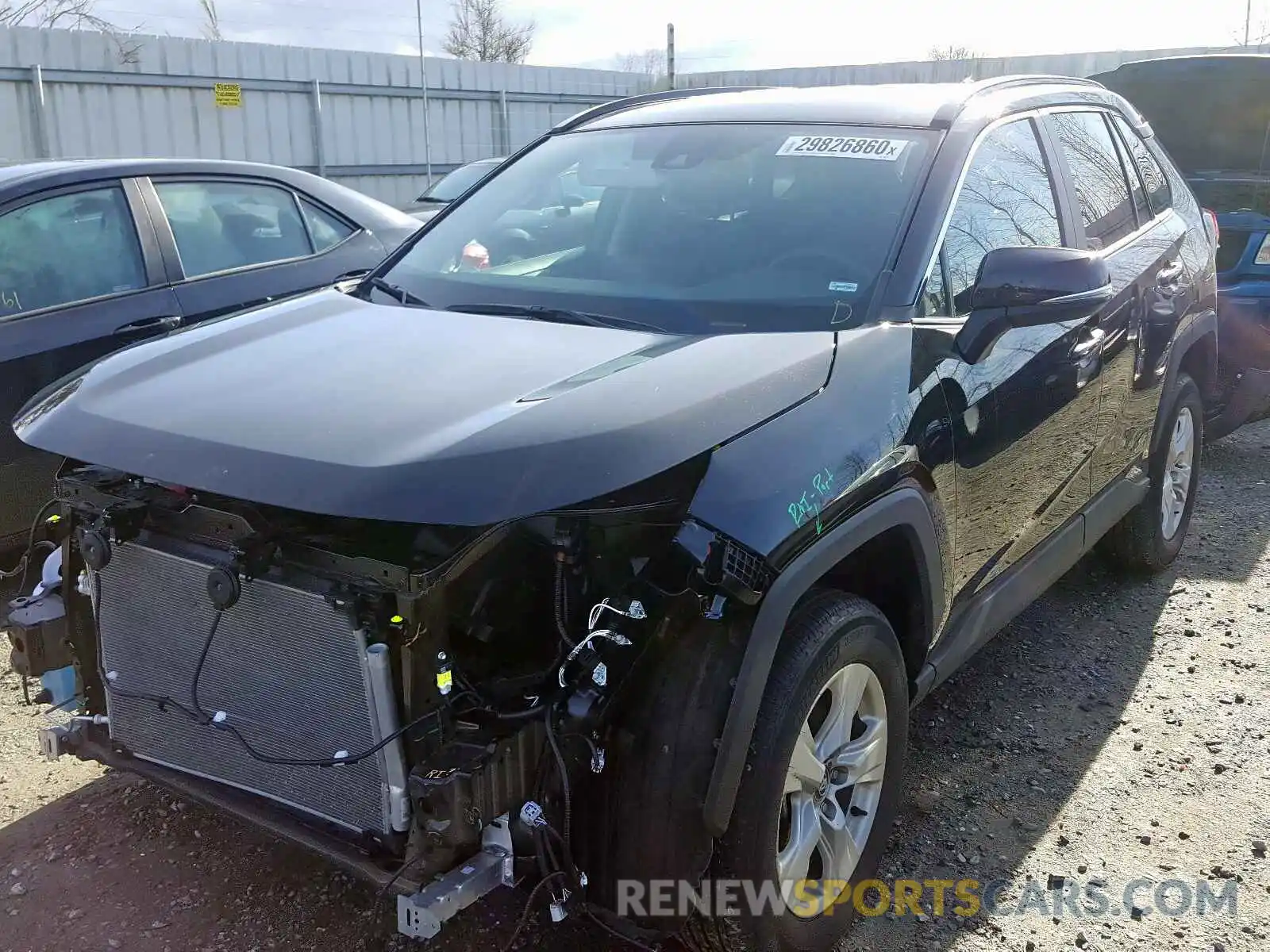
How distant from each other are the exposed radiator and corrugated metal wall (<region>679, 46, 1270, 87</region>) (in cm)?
1621

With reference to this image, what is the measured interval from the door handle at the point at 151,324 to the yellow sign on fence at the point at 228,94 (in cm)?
1142

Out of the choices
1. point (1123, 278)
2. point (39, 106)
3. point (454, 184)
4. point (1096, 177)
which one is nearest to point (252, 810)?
point (1123, 278)

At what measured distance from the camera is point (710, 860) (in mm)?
2168

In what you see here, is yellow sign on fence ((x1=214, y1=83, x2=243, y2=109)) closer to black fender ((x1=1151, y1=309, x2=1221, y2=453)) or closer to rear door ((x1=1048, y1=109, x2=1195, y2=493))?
rear door ((x1=1048, y1=109, x2=1195, y2=493))

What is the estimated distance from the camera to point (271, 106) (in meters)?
15.4

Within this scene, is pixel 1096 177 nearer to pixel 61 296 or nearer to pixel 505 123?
pixel 61 296

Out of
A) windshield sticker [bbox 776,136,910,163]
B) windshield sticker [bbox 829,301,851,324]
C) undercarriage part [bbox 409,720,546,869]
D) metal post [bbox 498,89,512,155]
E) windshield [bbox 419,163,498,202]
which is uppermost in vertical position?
metal post [bbox 498,89,512,155]

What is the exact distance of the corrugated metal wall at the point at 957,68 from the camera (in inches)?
697

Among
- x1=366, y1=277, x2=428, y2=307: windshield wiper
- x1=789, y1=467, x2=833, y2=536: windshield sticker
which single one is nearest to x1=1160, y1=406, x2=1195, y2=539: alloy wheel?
x1=789, y1=467, x2=833, y2=536: windshield sticker

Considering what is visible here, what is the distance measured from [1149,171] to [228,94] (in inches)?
519

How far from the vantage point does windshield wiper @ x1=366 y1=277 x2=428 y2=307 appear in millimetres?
3143

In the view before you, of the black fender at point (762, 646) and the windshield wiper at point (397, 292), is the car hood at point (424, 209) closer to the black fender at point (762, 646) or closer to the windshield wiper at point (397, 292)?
the windshield wiper at point (397, 292)

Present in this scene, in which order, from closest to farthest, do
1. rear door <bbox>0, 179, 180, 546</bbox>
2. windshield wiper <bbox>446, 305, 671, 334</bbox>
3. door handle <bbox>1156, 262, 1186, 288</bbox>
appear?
windshield wiper <bbox>446, 305, 671, 334</bbox>, door handle <bbox>1156, 262, 1186, 288</bbox>, rear door <bbox>0, 179, 180, 546</bbox>

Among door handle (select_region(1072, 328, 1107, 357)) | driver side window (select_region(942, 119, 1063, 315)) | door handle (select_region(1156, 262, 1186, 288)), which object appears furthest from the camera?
door handle (select_region(1156, 262, 1186, 288))
